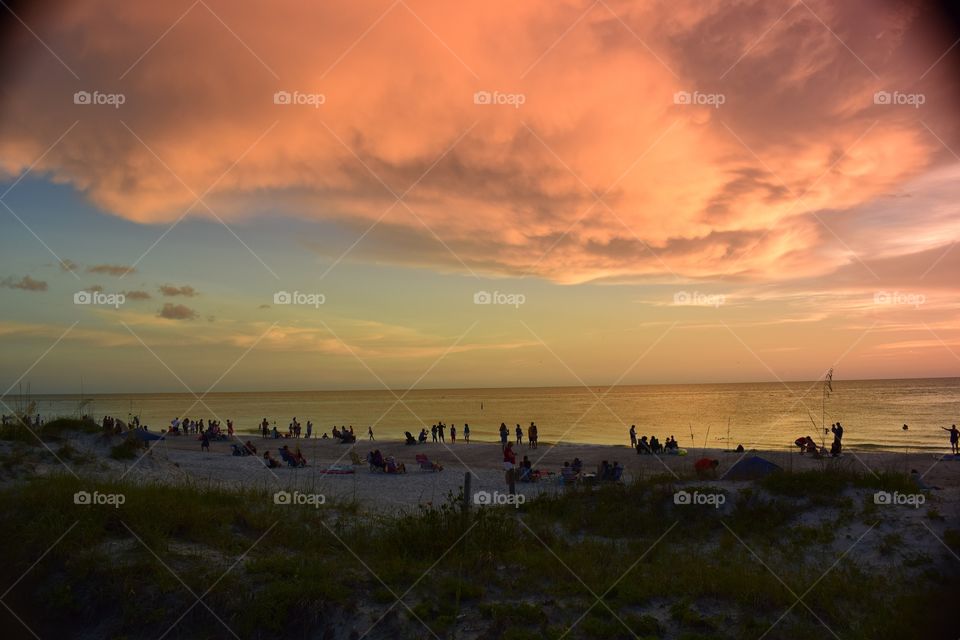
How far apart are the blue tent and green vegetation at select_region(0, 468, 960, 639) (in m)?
6.49

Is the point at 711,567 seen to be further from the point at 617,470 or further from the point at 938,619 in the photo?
the point at 617,470

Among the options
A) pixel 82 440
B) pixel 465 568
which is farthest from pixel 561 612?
pixel 82 440

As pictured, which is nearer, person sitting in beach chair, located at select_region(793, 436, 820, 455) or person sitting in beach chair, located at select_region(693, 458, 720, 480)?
person sitting in beach chair, located at select_region(693, 458, 720, 480)

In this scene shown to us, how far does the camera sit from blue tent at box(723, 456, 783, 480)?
66.8ft

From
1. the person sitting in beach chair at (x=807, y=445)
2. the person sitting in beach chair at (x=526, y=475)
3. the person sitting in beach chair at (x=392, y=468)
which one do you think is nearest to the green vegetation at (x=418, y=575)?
the person sitting in beach chair at (x=526, y=475)

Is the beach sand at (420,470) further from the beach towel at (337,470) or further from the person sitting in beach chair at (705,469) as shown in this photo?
the beach towel at (337,470)

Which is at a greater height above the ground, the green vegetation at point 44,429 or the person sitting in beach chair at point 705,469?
the green vegetation at point 44,429

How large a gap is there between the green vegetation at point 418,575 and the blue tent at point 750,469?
21.3 ft

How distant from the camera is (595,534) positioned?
14344 mm

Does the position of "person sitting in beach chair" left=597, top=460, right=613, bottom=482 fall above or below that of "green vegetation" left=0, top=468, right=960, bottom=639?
above

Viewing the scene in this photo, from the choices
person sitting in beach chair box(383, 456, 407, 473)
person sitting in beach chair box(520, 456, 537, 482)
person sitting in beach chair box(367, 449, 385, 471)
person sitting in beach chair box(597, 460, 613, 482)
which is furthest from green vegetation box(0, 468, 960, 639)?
person sitting in beach chair box(367, 449, 385, 471)

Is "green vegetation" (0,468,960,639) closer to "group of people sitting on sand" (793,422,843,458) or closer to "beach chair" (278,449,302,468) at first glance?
"beach chair" (278,449,302,468)

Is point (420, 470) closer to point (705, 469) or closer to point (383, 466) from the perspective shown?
point (383, 466)

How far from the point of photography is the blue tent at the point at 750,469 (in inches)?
802
